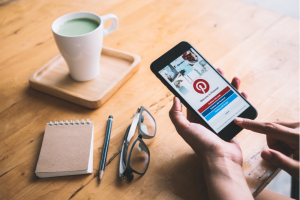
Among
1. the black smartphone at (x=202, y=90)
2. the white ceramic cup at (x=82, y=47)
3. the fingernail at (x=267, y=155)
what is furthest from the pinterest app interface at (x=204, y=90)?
the white ceramic cup at (x=82, y=47)

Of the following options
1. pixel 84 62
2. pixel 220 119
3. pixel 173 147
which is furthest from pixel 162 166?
pixel 84 62

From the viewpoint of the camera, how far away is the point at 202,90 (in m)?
0.62

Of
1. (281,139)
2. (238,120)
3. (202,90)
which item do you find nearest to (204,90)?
(202,90)

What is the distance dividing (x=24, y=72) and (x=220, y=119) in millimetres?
676

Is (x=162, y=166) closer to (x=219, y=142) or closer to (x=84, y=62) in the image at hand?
(x=219, y=142)

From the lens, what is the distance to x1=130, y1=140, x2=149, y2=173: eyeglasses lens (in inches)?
22.6

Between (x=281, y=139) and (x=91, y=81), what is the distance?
577mm

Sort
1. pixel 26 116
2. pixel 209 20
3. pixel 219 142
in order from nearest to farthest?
pixel 219 142
pixel 26 116
pixel 209 20

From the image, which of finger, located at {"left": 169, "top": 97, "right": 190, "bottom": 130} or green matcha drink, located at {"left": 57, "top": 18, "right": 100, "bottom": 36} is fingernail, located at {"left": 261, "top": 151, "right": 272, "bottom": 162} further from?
green matcha drink, located at {"left": 57, "top": 18, "right": 100, "bottom": 36}

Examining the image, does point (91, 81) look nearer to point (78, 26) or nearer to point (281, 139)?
point (78, 26)

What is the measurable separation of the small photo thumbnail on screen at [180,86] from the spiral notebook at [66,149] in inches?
9.9

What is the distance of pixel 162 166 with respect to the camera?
590 mm

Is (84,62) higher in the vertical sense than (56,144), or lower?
higher

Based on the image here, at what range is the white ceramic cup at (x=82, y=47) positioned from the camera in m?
0.65
